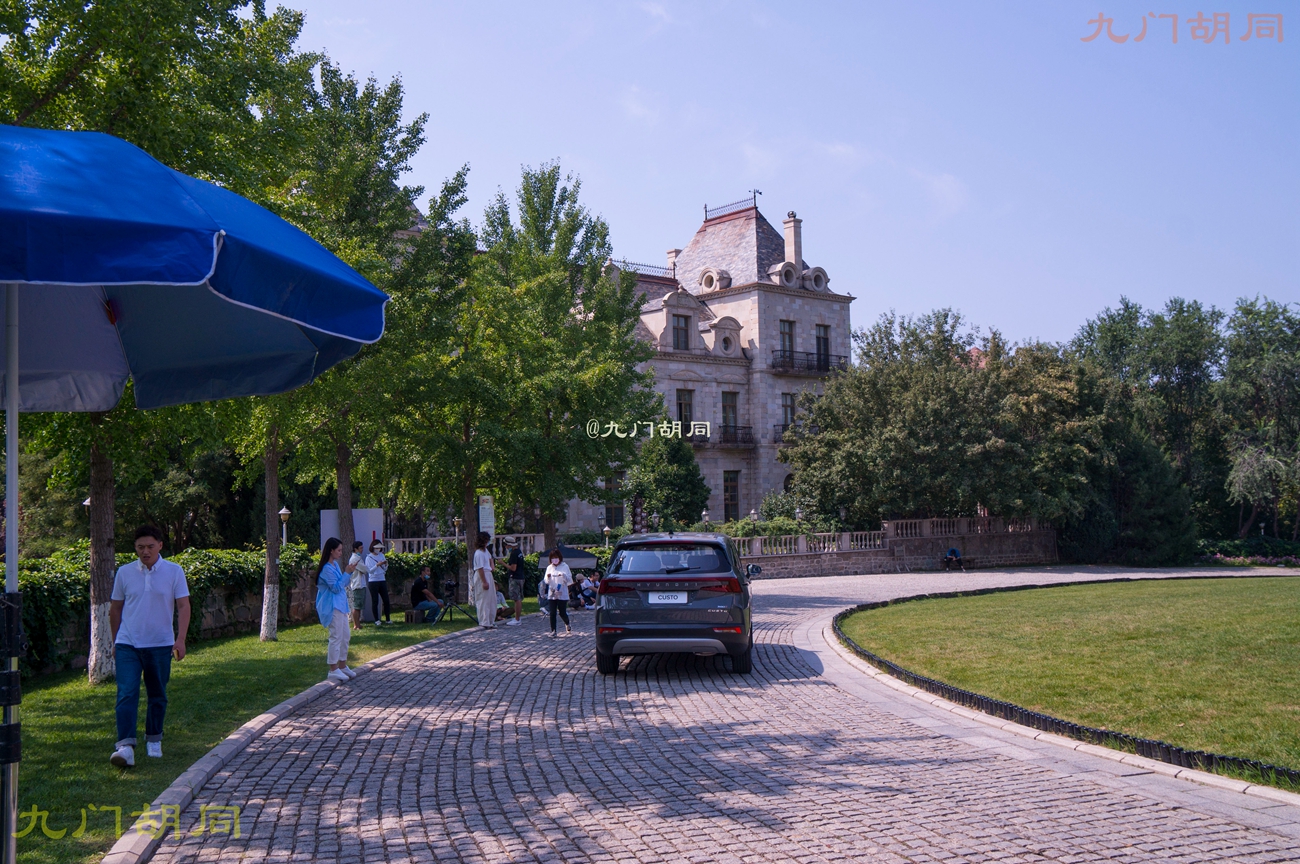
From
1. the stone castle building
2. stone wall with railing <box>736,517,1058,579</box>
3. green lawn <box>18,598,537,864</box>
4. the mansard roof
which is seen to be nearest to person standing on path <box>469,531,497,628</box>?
green lawn <box>18,598,537,864</box>

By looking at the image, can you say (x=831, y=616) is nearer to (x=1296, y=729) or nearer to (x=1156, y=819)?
(x=1296, y=729)

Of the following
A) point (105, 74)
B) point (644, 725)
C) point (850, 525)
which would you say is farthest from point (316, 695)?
point (850, 525)

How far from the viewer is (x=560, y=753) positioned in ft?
26.1

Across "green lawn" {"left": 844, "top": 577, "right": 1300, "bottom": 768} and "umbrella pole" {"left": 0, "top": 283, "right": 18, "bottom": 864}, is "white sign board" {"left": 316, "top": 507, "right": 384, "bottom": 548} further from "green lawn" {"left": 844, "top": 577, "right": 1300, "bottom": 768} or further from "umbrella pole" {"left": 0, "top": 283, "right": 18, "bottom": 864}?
"umbrella pole" {"left": 0, "top": 283, "right": 18, "bottom": 864}

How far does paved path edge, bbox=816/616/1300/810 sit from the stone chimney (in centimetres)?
4808

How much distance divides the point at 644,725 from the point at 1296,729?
5.31 m

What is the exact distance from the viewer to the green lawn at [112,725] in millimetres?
6069

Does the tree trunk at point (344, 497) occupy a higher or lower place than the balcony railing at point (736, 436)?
lower

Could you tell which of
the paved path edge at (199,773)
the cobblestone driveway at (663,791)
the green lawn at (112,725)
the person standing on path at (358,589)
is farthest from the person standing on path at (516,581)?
the cobblestone driveway at (663,791)

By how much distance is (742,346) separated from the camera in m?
56.8

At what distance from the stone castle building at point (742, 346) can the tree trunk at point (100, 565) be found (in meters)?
39.2

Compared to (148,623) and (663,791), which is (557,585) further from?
(663,791)

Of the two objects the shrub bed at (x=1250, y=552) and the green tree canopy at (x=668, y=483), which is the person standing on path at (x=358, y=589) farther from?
the shrub bed at (x=1250, y=552)

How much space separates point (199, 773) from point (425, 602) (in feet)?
44.8
